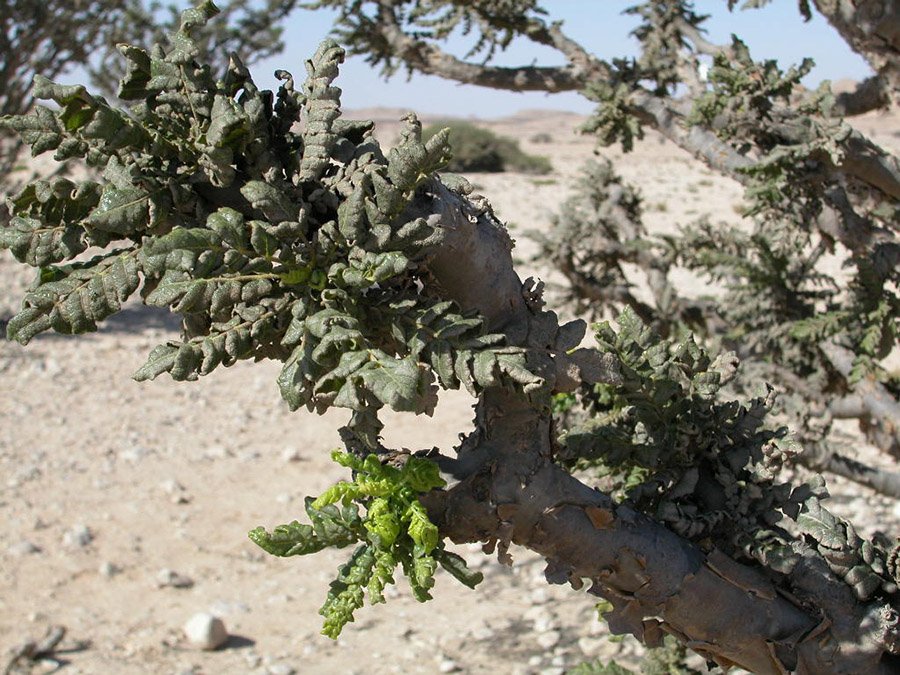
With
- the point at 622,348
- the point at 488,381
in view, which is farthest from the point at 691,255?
the point at 488,381

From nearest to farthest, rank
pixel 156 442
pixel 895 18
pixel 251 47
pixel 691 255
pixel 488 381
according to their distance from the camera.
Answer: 1. pixel 488 381
2. pixel 895 18
3. pixel 691 255
4. pixel 156 442
5. pixel 251 47

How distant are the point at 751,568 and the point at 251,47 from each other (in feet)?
46.1

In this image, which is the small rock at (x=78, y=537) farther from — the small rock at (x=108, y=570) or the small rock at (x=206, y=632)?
the small rock at (x=206, y=632)

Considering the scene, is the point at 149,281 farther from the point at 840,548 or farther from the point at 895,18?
the point at 895,18

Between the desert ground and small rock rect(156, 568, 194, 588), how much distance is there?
0.04ft

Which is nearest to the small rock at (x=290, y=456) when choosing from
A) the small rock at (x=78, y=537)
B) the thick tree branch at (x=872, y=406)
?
the small rock at (x=78, y=537)

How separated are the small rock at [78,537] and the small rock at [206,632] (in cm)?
125

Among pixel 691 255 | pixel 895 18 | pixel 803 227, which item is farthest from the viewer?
pixel 691 255

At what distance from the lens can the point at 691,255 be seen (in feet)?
14.8

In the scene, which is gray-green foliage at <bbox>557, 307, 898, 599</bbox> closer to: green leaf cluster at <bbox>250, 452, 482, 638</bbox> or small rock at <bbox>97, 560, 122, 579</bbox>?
green leaf cluster at <bbox>250, 452, 482, 638</bbox>

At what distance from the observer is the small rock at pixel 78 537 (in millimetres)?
5590

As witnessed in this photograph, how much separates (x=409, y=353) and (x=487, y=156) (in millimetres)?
25440

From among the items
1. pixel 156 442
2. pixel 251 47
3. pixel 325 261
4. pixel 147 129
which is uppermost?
pixel 147 129

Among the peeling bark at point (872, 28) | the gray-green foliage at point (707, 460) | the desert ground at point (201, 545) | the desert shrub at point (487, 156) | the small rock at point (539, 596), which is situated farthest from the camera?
the desert shrub at point (487, 156)
